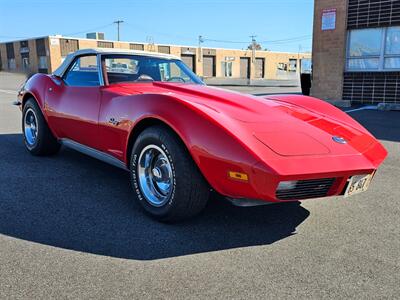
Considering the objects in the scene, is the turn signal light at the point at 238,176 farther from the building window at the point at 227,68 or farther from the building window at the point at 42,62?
the building window at the point at 227,68

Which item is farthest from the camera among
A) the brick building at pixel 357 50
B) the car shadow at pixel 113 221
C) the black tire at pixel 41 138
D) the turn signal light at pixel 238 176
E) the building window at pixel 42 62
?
the building window at pixel 42 62

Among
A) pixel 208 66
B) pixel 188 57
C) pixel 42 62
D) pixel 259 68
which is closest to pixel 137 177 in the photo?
pixel 42 62

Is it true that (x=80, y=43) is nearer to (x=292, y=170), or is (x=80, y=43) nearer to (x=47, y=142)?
(x=47, y=142)

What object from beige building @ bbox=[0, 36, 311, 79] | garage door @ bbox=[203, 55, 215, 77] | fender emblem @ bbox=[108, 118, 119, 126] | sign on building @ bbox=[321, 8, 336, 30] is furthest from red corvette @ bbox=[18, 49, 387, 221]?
garage door @ bbox=[203, 55, 215, 77]

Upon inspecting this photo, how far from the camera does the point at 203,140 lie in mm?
2811

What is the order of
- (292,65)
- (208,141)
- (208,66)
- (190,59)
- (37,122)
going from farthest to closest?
(292,65), (208,66), (190,59), (37,122), (208,141)

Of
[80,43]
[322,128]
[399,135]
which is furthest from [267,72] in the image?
[322,128]

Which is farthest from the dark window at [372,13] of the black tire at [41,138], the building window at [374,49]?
the black tire at [41,138]

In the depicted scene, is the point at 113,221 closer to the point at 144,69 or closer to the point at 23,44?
the point at 144,69

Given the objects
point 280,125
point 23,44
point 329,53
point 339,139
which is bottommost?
point 339,139

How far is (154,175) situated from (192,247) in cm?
75

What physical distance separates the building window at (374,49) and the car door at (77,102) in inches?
426

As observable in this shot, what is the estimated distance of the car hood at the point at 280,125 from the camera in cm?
284

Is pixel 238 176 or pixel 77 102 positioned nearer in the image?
pixel 238 176
